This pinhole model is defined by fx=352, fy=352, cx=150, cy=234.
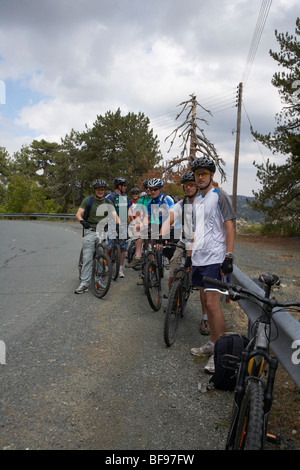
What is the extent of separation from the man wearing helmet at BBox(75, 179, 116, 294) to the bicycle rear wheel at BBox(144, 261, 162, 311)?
5.59 ft

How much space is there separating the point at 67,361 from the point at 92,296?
292cm

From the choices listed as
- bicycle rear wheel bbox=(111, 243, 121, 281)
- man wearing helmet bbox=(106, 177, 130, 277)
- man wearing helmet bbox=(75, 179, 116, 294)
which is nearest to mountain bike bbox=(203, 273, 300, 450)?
man wearing helmet bbox=(75, 179, 116, 294)

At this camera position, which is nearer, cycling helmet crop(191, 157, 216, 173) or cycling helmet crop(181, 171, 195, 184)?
cycling helmet crop(191, 157, 216, 173)

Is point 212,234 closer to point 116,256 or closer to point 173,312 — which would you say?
point 173,312

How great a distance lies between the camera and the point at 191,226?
17.8 ft

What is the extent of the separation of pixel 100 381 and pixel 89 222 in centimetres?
430

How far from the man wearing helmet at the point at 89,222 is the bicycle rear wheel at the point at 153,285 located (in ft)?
5.59

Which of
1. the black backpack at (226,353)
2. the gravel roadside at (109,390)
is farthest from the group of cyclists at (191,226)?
the gravel roadside at (109,390)

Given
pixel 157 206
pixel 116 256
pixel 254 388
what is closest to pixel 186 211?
pixel 157 206

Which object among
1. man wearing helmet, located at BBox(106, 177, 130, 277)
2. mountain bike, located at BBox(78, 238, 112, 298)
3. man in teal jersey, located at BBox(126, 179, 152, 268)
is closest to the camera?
mountain bike, located at BBox(78, 238, 112, 298)

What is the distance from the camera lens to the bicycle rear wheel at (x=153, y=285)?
5898mm

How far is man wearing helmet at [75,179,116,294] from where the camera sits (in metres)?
7.27

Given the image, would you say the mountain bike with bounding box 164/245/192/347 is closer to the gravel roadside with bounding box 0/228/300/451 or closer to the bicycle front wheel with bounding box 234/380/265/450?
the gravel roadside with bounding box 0/228/300/451
